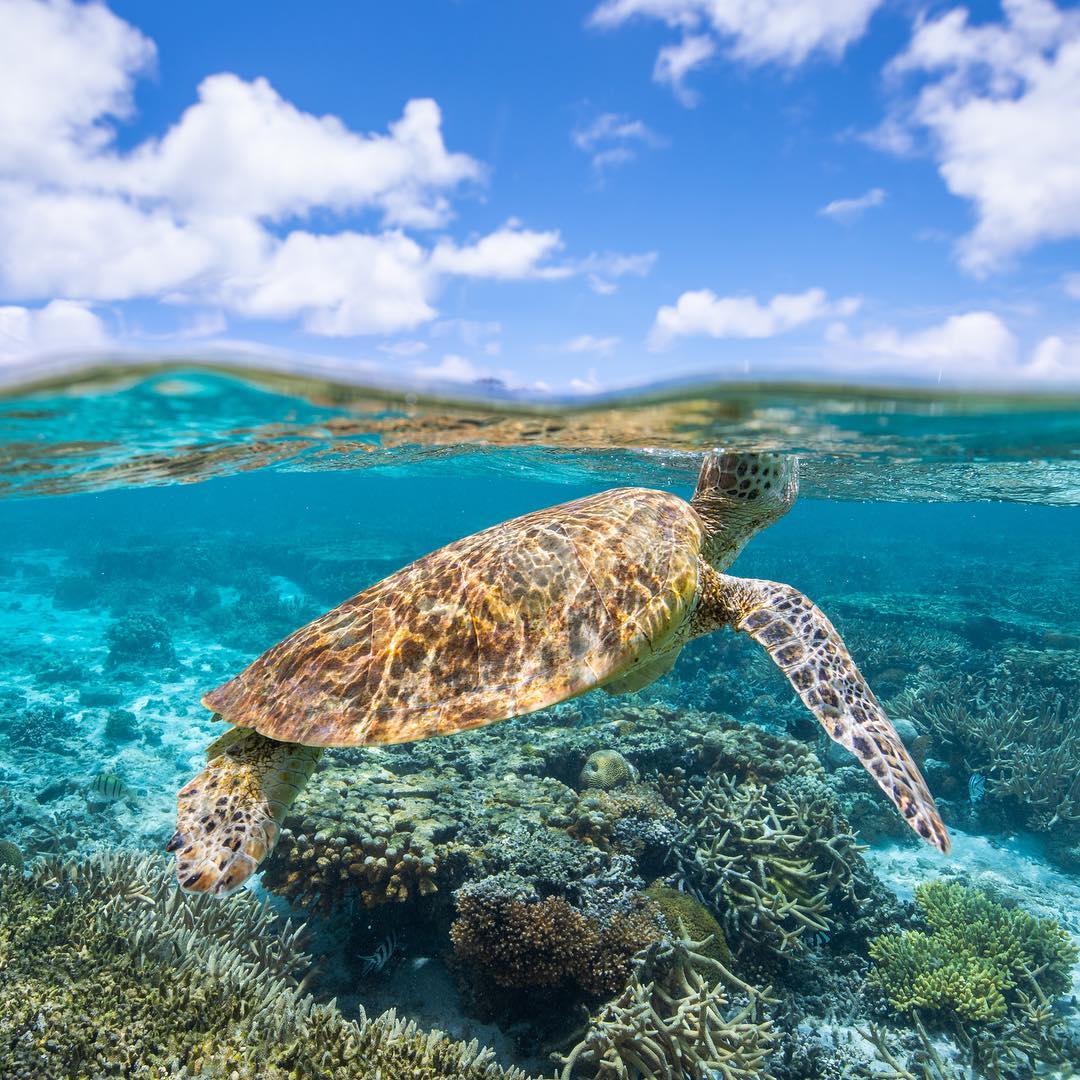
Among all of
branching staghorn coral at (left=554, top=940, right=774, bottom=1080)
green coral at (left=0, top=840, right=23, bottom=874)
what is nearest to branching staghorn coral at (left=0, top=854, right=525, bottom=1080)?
branching staghorn coral at (left=554, top=940, right=774, bottom=1080)

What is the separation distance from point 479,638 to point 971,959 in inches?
238

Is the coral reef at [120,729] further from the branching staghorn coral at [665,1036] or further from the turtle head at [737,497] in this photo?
the turtle head at [737,497]

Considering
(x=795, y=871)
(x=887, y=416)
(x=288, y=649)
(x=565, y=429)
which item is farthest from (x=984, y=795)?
(x=288, y=649)

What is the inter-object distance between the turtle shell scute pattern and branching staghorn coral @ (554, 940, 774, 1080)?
2.56 m

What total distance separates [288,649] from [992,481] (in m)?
20.9

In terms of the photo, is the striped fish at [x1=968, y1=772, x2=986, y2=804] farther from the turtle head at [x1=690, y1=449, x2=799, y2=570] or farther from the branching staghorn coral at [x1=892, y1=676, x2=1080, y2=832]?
the turtle head at [x1=690, y1=449, x2=799, y2=570]

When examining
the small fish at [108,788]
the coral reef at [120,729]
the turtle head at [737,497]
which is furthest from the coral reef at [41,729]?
the turtle head at [737,497]

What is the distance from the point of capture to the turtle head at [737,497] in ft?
19.5

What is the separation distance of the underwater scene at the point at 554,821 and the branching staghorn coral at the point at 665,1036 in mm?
30

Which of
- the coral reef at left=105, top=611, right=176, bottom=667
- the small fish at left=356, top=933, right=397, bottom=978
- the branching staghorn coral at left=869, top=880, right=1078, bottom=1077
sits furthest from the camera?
the coral reef at left=105, top=611, right=176, bottom=667

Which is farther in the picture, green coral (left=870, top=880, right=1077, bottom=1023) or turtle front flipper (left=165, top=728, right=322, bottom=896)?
green coral (left=870, top=880, right=1077, bottom=1023)

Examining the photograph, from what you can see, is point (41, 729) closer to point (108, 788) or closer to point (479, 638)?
point (108, 788)

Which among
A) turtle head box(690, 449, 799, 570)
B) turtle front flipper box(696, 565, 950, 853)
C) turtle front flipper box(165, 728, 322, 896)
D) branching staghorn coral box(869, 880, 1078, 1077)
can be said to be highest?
turtle head box(690, 449, 799, 570)

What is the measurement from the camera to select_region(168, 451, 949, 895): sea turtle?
375 cm
